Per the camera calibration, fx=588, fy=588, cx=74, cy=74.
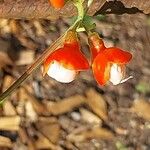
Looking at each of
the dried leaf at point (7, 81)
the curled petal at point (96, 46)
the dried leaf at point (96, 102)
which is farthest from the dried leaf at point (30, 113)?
the curled petal at point (96, 46)

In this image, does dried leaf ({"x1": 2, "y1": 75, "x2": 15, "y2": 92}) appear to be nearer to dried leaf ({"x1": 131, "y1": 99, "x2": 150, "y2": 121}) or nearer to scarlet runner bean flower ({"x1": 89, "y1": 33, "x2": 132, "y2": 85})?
dried leaf ({"x1": 131, "y1": 99, "x2": 150, "y2": 121})

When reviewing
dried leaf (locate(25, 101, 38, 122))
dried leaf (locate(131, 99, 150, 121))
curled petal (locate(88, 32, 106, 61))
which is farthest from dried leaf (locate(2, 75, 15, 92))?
curled petal (locate(88, 32, 106, 61))

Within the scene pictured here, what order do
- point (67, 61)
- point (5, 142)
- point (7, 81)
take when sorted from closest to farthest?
point (67, 61), point (5, 142), point (7, 81)

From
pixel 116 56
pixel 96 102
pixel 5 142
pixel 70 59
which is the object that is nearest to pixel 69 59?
pixel 70 59

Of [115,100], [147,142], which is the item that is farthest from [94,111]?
[147,142]

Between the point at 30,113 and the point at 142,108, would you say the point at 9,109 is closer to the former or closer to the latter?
the point at 30,113

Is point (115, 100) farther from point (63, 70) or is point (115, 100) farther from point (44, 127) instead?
point (63, 70)

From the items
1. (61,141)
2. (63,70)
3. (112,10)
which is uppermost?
(112,10)
